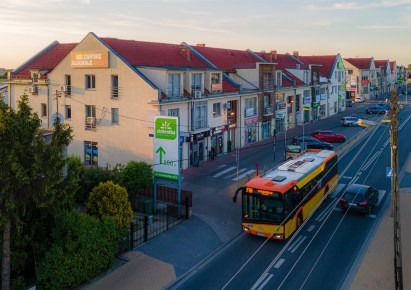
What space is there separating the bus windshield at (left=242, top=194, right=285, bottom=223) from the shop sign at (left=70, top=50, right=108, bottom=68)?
1985 cm

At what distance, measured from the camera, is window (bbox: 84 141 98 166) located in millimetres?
36688

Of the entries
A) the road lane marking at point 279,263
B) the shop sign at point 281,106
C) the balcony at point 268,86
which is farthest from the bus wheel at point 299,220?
the shop sign at point 281,106

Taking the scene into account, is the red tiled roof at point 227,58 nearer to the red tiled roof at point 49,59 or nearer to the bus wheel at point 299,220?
the red tiled roof at point 49,59

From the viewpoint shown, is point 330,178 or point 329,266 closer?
point 329,266

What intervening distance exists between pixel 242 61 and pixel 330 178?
29.7m

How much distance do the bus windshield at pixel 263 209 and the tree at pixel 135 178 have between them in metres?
7.04

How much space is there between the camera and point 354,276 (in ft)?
54.4

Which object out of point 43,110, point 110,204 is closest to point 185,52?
point 43,110

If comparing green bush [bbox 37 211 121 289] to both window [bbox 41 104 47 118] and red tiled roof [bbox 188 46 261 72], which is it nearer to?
window [bbox 41 104 47 118]

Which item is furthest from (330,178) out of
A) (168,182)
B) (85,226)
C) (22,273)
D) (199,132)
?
(22,273)

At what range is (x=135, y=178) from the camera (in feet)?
79.6

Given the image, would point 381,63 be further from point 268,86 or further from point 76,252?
point 76,252

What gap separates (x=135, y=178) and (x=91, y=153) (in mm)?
14107

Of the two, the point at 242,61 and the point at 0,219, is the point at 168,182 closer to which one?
the point at 0,219
